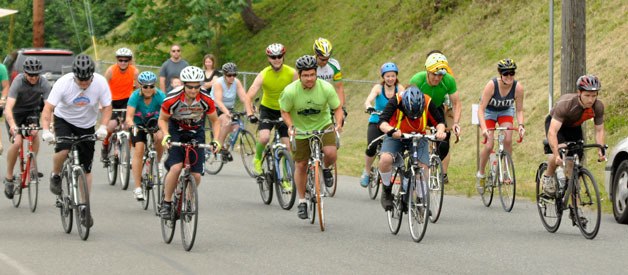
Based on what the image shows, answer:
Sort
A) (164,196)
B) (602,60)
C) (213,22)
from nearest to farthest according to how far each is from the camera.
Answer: (164,196) < (602,60) < (213,22)

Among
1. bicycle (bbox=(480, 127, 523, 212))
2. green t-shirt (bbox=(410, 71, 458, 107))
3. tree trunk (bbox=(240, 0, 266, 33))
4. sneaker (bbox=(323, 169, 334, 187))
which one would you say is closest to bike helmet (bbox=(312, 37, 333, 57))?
green t-shirt (bbox=(410, 71, 458, 107))

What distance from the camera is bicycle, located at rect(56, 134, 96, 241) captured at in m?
12.3

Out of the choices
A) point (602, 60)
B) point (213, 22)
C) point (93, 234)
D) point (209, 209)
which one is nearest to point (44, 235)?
point (93, 234)

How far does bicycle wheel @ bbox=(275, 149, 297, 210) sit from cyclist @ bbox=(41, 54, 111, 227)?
2.28m

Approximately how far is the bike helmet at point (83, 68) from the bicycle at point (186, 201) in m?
1.47

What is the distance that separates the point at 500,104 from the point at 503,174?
2.95ft

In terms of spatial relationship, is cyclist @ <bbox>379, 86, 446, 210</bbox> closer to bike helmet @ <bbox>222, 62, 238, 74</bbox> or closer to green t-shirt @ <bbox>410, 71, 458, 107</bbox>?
green t-shirt @ <bbox>410, 71, 458, 107</bbox>

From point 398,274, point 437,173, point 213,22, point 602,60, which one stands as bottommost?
point 398,274

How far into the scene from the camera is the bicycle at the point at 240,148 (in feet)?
63.5

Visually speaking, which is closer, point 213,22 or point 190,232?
point 190,232

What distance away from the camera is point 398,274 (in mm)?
10180

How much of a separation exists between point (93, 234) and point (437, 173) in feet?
11.7

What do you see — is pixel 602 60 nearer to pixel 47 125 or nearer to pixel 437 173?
pixel 437 173

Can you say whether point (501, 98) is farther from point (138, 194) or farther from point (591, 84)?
point (138, 194)
